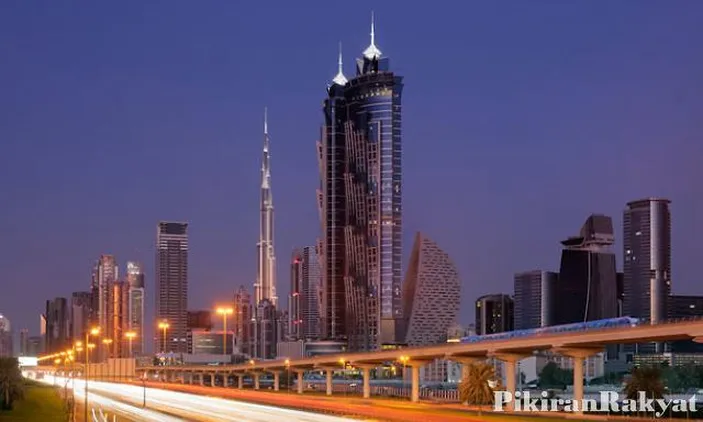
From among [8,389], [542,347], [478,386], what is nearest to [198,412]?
[478,386]

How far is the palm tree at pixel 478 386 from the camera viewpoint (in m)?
94.5

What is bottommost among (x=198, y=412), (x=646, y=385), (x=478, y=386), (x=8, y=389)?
→ (x=8, y=389)

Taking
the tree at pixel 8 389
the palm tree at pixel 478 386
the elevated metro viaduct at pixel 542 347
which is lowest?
the tree at pixel 8 389

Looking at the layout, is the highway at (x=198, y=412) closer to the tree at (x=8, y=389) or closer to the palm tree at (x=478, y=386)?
the tree at (x=8, y=389)

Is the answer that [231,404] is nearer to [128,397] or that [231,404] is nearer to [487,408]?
[487,408]

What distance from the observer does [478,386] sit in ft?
312

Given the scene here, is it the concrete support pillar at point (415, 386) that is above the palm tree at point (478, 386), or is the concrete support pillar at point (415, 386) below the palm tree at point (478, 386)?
below

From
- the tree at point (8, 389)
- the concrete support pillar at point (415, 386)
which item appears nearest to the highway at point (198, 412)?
the tree at point (8, 389)

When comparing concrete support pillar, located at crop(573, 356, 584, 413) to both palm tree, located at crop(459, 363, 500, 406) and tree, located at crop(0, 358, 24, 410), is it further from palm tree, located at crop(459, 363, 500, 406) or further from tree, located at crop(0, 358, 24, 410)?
tree, located at crop(0, 358, 24, 410)

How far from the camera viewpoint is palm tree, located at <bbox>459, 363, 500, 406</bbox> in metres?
94.5

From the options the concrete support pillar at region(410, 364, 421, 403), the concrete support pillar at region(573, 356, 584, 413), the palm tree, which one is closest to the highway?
the palm tree

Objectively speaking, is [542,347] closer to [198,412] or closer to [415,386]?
[415,386]

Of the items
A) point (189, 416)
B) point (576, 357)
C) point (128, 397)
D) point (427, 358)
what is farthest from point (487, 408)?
point (128, 397)

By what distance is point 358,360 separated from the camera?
142m
